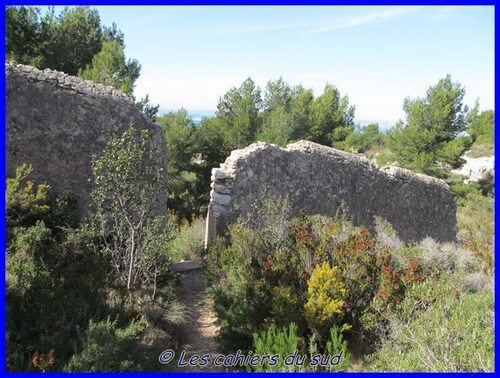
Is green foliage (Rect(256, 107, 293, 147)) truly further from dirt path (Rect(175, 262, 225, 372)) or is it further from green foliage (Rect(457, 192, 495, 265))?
dirt path (Rect(175, 262, 225, 372))

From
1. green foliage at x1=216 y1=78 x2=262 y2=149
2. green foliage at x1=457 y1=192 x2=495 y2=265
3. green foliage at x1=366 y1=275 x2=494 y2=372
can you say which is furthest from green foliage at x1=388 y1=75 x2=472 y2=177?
green foliage at x1=366 y1=275 x2=494 y2=372

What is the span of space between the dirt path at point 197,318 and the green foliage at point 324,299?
130 cm

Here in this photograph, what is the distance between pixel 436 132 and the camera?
1878 cm

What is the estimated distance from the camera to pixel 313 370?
14.8 feet

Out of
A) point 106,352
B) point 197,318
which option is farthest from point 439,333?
point 197,318

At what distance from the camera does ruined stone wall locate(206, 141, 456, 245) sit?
28.2ft

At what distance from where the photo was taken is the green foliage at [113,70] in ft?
39.8

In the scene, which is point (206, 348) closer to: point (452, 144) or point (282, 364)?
point (282, 364)

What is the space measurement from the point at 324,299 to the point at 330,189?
4.62 metres

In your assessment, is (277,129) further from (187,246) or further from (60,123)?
(60,123)

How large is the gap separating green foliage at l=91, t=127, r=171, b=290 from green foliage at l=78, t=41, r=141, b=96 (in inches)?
255

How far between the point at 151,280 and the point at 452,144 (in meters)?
15.7

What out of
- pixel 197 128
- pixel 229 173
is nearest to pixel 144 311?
pixel 229 173

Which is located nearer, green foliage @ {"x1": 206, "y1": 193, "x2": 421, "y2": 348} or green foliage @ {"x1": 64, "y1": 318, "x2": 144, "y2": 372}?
green foliage @ {"x1": 64, "y1": 318, "x2": 144, "y2": 372}
